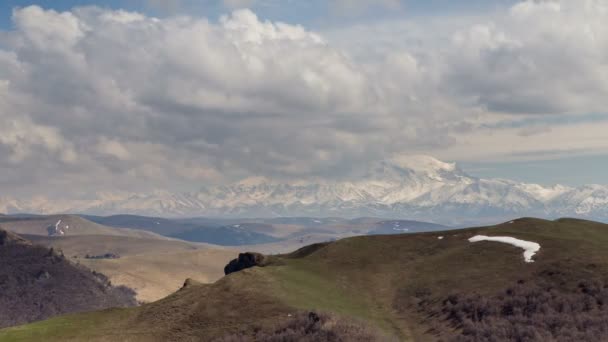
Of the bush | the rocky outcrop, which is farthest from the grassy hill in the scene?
the rocky outcrop

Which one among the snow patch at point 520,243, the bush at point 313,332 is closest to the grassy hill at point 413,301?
the snow patch at point 520,243

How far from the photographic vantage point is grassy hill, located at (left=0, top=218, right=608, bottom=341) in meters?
72.8

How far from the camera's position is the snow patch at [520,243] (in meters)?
95.1

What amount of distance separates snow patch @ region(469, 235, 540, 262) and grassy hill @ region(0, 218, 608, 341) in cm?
108

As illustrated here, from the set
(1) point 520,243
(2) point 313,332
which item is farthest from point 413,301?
(1) point 520,243

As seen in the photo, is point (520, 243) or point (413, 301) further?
point (520, 243)

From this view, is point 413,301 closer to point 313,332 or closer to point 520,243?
point 313,332

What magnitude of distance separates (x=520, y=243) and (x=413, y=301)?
2600 cm

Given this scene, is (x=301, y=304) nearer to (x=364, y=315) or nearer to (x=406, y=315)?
(x=364, y=315)

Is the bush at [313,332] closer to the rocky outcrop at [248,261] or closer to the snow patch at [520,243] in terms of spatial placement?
the snow patch at [520,243]

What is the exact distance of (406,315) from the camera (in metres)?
83.4

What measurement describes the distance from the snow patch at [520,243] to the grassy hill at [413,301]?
42.6 inches

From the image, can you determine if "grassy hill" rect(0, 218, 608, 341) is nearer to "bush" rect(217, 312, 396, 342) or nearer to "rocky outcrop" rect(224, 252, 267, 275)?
"bush" rect(217, 312, 396, 342)

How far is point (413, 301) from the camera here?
87.9 meters
